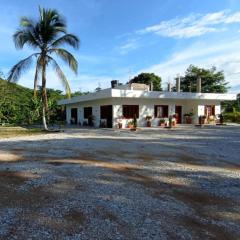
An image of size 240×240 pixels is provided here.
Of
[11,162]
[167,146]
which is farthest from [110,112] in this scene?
[11,162]

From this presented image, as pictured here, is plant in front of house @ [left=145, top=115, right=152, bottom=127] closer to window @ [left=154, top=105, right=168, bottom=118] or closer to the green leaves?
window @ [left=154, top=105, right=168, bottom=118]

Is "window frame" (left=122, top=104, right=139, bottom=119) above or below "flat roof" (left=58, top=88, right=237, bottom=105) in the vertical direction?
below

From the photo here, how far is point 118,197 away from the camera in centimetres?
576

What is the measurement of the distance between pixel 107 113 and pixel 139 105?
2.55 meters

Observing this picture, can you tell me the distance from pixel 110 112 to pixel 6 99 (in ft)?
28.7

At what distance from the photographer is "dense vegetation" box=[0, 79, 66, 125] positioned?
26.0 meters

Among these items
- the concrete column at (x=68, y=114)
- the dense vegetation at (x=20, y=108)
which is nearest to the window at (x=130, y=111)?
the dense vegetation at (x=20, y=108)

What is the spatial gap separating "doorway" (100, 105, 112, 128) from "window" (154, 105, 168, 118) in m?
3.90

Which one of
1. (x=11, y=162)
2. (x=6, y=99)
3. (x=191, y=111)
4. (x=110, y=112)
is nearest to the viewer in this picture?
(x=11, y=162)

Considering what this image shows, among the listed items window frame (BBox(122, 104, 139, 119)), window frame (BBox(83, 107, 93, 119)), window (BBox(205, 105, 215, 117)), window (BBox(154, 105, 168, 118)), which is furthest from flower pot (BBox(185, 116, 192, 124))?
window frame (BBox(83, 107, 93, 119))

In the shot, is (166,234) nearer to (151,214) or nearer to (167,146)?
(151,214)

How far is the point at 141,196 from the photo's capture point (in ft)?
19.3

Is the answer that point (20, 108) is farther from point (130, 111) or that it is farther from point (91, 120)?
point (130, 111)

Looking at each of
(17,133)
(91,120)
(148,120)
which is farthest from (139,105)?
(17,133)
